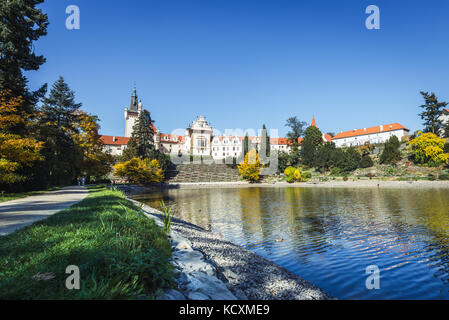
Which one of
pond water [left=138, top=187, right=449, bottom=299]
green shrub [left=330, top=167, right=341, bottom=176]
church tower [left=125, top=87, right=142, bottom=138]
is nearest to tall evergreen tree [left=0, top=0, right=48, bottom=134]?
pond water [left=138, top=187, right=449, bottom=299]

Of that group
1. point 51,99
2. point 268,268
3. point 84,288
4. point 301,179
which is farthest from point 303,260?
point 301,179

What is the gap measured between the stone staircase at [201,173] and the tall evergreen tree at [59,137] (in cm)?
2419

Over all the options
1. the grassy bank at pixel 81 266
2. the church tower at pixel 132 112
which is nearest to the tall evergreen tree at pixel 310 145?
the church tower at pixel 132 112

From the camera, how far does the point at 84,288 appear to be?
2289mm

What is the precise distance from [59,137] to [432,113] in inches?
2828

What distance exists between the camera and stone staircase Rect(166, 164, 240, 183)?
55.0 m

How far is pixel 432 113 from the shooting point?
5262cm

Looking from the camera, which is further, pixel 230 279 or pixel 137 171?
pixel 137 171

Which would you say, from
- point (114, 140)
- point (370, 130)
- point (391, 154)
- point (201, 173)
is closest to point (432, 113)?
point (391, 154)

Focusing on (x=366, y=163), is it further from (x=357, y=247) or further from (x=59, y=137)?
(x=59, y=137)

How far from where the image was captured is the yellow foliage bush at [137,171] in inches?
1508

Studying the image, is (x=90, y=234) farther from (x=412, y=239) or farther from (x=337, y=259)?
(x=412, y=239)

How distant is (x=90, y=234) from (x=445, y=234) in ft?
37.9

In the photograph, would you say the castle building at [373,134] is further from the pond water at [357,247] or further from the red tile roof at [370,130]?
the pond water at [357,247]
